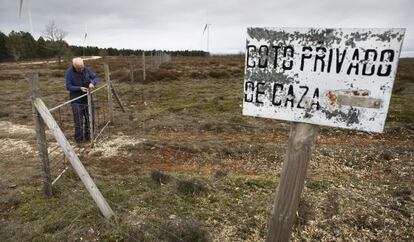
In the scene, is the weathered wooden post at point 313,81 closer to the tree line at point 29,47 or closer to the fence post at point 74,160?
the fence post at point 74,160

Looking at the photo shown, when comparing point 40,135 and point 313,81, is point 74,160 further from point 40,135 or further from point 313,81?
point 313,81

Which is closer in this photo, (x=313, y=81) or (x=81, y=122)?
(x=313, y=81)

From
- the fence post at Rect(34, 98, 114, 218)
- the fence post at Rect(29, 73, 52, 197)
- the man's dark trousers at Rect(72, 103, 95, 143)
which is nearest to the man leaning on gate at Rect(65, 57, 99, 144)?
the man's dark trousers at Rect(72, 103, 95, 143)

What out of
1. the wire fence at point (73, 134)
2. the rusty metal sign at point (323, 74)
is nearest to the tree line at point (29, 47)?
the wire fence at point (73, 134)

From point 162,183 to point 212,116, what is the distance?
5.44 m

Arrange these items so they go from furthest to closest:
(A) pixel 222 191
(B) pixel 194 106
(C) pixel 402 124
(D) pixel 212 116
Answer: (B) pixel 194 106
(D) pixel 212 116
(C) pixel 402 124
(A) pixel 222 191

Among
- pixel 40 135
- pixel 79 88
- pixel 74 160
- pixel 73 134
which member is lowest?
pixel 73 134

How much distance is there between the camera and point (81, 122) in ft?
25.1

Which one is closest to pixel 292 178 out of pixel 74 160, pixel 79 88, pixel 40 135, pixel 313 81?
pixel 313 81

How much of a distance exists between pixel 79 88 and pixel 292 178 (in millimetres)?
6134

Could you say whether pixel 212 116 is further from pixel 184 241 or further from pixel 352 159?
pixel 184 241

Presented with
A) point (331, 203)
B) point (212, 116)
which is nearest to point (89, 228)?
point (331, 203)

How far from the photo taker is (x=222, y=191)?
15.8 ft

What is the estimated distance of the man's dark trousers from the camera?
7.28 m
